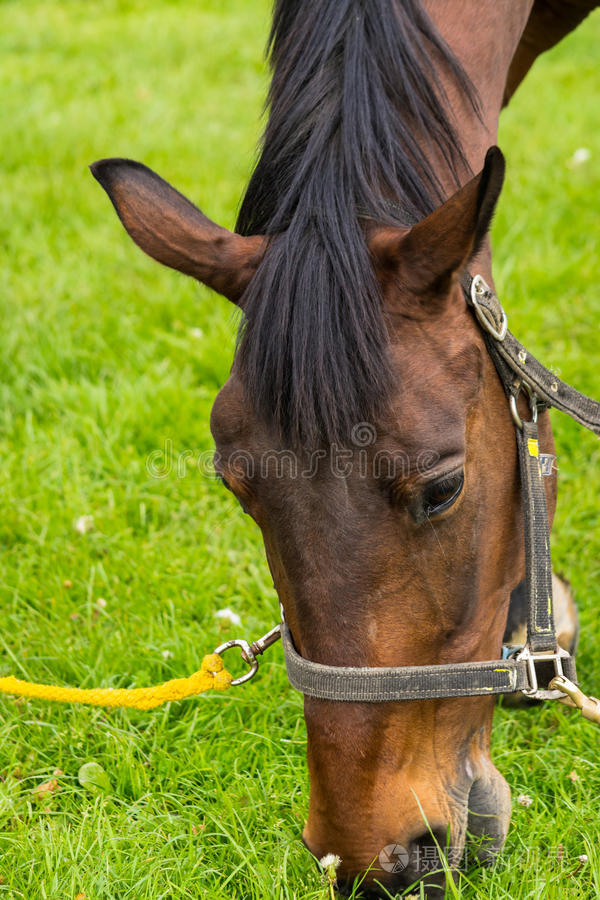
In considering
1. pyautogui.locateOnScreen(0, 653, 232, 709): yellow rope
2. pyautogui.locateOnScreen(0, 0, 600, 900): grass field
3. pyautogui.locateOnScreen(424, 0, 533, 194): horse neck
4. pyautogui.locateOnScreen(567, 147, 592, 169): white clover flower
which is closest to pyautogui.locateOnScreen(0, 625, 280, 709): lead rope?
pyautogui.locateOnScreen(0, 653, 232, 709): yellow rope

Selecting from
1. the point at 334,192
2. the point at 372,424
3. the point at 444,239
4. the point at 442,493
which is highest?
the point at 334,192

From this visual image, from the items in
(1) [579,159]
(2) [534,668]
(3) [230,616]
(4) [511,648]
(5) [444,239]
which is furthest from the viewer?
(1) [579,159]

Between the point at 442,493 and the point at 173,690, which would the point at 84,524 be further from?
the point at 442,493

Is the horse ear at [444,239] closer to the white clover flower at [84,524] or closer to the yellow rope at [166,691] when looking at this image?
the yellow rope at [166,691]

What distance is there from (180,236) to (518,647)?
1.13m

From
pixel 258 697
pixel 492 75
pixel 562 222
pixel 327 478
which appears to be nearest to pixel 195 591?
pixel 258 697

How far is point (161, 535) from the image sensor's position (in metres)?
3.32

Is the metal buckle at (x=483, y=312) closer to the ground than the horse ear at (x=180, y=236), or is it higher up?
closer to the ground

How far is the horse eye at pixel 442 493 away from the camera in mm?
1581

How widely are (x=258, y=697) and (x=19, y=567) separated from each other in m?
1.08
